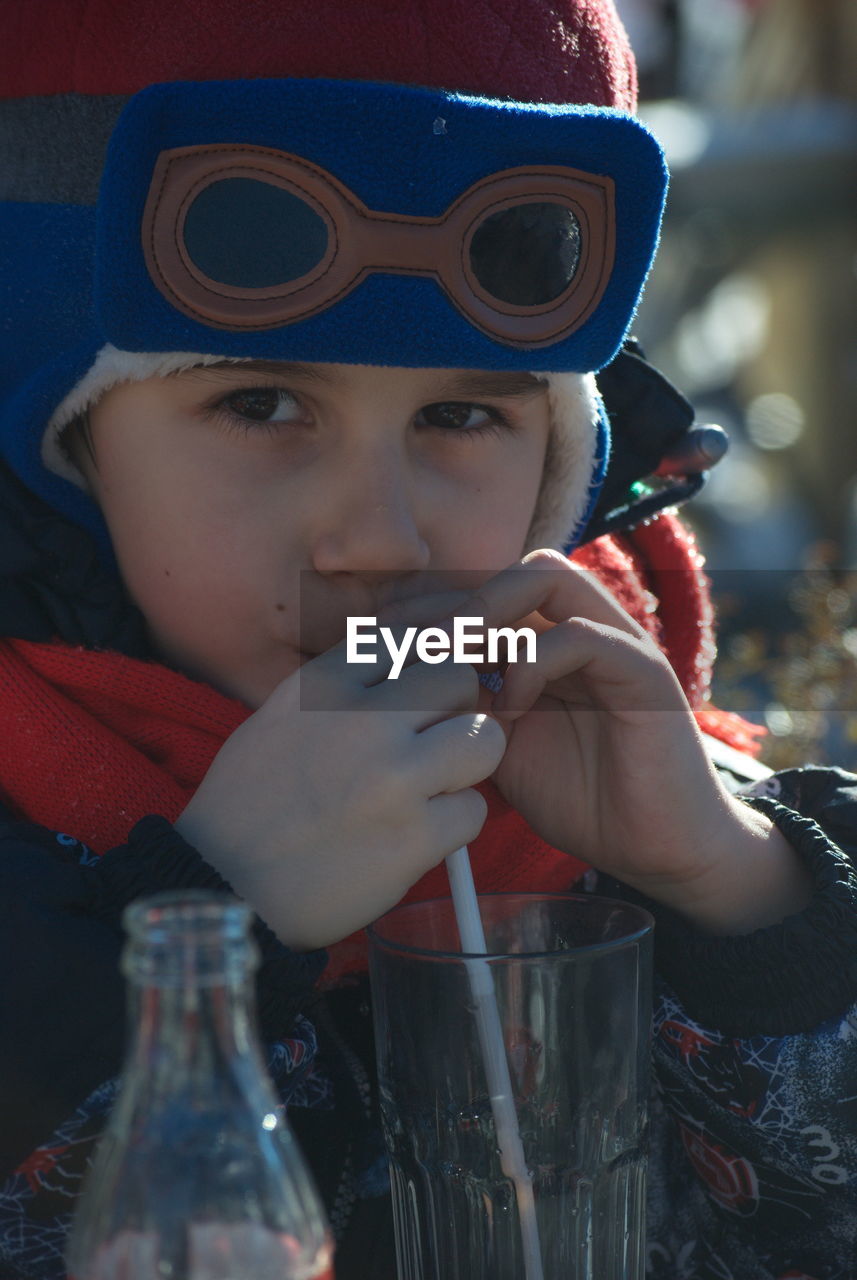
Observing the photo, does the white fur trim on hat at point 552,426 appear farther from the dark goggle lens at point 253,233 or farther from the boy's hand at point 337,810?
the boy's hand at point 337,810

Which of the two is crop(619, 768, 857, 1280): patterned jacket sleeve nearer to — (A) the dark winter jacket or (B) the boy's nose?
(A) the dark winter jacket

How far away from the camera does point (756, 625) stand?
479 centimetres

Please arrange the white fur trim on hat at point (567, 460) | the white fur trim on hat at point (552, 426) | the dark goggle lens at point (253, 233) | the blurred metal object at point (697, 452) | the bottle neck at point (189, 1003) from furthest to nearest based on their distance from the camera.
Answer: the blurred metal object at point (697, 452) < the white fur trim on hat at point (567, 460) < the white fur trim on hat at point (552, 426) < the dark goggle lens at point (253, 233) < the bottle neck at point (189, 1003)

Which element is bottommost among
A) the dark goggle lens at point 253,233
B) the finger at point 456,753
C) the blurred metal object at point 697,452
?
the finger at point 456,753

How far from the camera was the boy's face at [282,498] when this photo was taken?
1.30 meters

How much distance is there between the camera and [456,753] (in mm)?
1139

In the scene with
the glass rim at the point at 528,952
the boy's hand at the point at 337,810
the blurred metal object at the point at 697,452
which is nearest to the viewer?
the glass rim at the point at 528,952

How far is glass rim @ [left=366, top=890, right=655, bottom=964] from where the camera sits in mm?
990

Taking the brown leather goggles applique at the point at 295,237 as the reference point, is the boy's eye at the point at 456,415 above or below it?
below

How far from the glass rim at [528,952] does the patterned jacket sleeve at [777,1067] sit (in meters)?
0.26

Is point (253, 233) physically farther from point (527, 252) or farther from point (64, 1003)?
point (64, 1003)

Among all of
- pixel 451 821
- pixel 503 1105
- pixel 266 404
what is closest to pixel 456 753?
pixel 451 821
